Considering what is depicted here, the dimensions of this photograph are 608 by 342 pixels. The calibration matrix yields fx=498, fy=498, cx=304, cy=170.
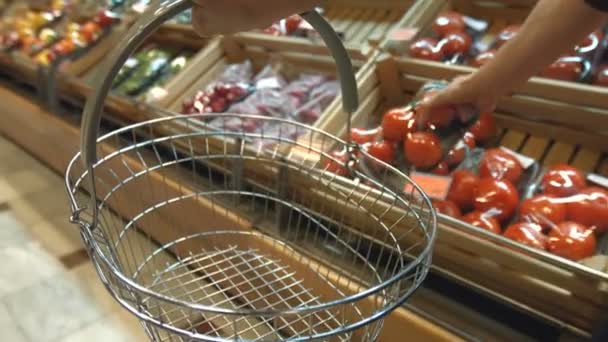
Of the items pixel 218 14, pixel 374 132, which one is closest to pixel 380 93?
pixel 374 132

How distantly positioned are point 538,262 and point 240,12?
633mm

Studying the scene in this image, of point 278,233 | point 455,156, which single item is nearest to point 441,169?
point 455,156

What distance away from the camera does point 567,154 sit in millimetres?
1193

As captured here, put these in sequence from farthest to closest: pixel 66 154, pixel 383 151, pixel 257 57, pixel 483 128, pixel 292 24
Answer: pixel 66 154
pixel 257 57
pixel 292 24
pixel 483 128
pixel 383 151

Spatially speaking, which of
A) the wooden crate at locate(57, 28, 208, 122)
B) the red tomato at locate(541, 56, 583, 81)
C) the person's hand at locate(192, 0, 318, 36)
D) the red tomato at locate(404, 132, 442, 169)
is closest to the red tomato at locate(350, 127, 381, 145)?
the red tomato at locate(404, 132, 442, 169)

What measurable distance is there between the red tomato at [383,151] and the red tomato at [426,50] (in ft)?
1.18

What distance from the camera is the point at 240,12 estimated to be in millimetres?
506

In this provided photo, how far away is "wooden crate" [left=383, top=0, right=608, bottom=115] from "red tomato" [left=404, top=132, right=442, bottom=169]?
23 cm

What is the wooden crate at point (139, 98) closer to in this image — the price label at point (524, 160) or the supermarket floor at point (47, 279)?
the supermarket floor at point (47, 279)

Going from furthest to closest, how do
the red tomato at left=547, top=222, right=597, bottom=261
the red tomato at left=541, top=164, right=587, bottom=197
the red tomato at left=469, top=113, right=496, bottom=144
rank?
the red tomato at left=469, top=113, right=496, bottom=144 < the red tomato at left=541, top=164, right=587, bottom=197 < the red tomato at left=547, top=222, right=597, bottom=261

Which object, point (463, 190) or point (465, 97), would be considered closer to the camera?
point (465, 97)

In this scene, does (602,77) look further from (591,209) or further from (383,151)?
(383,151)

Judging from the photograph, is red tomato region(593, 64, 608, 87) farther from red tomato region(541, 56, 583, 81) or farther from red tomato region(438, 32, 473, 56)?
red tomato region(438, 32, 473, 56)

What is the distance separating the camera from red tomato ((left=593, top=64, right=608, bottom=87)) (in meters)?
1.15
